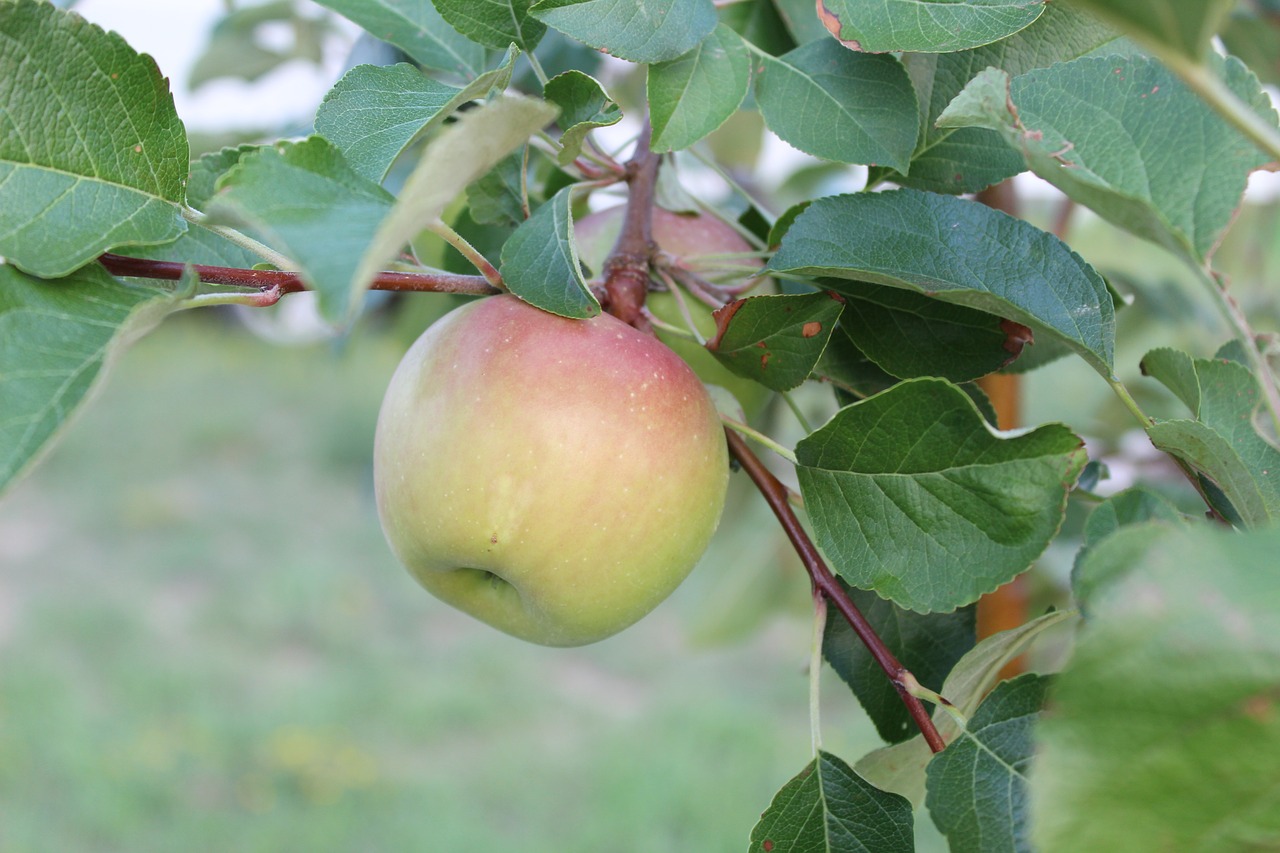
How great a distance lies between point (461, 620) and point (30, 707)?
1.17 m

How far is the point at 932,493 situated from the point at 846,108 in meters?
0.21

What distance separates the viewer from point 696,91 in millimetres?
537

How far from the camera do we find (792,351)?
536mm

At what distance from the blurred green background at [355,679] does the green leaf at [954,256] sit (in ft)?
2.25

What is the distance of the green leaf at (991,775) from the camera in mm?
467

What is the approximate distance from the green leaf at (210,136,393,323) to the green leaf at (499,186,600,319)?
0.34ft

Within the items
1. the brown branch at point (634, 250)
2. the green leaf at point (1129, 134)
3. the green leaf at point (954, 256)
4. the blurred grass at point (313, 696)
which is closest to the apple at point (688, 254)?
the brown branch at point (634, 250)

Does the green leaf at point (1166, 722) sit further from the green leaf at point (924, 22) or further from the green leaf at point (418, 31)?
the green leaf at point (418, 31)

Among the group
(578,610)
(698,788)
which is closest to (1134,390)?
(578,610)

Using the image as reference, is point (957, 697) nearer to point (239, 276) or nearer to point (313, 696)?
point (239, 276)

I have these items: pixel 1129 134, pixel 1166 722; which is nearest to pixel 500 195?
pixel 1129 134

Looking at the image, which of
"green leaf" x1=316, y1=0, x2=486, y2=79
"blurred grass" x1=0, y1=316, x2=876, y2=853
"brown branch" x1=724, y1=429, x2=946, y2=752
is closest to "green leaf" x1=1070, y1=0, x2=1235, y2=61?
"brown branch" x1=724, y1=429, x2=946, y2=752

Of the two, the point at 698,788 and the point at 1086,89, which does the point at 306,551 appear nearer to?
the point at 698,788

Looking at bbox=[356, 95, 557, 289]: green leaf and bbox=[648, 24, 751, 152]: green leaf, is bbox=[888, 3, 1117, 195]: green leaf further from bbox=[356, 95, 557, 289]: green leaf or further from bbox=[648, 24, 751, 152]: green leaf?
bbox=[356, 95, 557, 289]: green leaf
